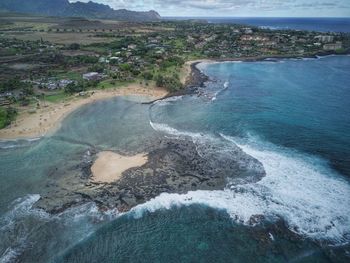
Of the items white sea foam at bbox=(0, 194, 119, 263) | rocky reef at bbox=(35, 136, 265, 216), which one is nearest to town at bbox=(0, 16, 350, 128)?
rocky reef at bbox=(35, 136, 265, 216)

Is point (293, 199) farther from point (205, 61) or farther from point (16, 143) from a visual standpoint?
point (205, 61)

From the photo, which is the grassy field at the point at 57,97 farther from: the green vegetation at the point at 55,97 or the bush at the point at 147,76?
the bush at the point at 147,76

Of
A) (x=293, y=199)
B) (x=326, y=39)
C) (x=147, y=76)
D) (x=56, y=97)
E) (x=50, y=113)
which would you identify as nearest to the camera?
(x=293, y=199)

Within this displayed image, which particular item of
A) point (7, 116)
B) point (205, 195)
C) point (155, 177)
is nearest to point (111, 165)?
point (155, 177)

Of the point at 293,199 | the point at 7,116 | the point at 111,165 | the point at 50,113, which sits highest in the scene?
the point at 7,116

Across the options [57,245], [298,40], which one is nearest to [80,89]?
[57,245]

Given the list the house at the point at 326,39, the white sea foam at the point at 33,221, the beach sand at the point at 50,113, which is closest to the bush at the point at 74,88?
the beach sand at the point at 50,113
